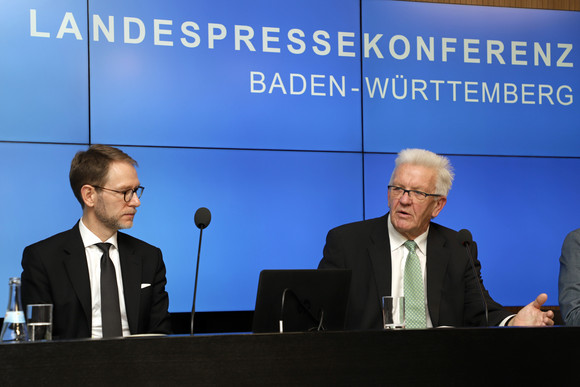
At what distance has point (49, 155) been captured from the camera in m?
3.83

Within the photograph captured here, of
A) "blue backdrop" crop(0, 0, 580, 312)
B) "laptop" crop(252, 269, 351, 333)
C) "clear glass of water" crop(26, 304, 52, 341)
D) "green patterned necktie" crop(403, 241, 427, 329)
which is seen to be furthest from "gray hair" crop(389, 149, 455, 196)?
"clear glass of water" crop(26, 304, 52, 341)

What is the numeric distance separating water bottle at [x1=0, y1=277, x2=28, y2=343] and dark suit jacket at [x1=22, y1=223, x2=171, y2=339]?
2.70ft

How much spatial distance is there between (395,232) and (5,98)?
2.13 metres

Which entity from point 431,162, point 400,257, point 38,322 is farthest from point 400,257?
point 38,322

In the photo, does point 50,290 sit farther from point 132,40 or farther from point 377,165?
point 377,165

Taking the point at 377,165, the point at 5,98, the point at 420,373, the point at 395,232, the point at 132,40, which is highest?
the point at 132,40

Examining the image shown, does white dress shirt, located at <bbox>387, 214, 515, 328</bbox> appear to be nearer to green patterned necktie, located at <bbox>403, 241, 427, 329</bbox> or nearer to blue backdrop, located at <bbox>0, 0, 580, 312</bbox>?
green patterned necktie, located at <bbox>403, 241, 427, 329</bbox>

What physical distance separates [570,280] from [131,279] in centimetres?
181

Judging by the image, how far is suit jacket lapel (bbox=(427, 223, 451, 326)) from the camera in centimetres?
308

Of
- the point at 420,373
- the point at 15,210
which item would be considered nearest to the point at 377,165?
the point at 15,210

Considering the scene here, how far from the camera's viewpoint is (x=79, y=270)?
2.86 m

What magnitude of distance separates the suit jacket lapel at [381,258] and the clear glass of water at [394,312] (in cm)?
69

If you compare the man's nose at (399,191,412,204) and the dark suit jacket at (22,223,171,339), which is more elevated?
the man's nose at (399,191,412,204)

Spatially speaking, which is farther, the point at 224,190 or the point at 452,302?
the point at 224,190
